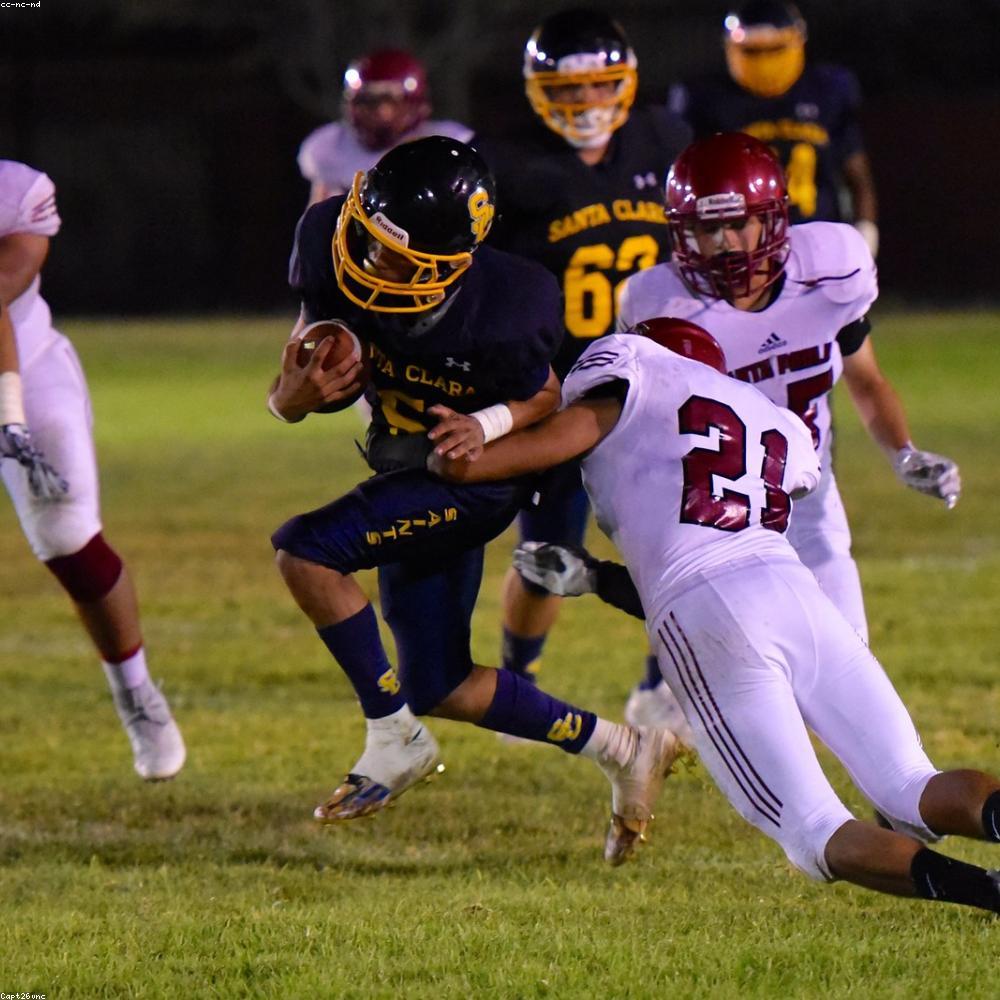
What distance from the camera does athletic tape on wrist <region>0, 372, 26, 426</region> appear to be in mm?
4535

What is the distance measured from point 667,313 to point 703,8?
78.8ft

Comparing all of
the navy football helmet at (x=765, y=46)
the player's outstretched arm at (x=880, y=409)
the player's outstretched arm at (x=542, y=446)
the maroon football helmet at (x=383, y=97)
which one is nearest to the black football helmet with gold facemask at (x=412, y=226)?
the player's outstretched arm at (x=542, y=446)

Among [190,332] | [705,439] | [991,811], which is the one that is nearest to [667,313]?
[705,439]

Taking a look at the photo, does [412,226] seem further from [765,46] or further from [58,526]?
[765,46]

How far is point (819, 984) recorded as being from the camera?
3178 millimetres

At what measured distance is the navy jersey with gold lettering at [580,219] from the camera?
504 centimetres

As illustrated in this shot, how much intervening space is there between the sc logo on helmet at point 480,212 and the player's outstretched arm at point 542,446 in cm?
43

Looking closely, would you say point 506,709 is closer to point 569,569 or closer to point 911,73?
point 569,569

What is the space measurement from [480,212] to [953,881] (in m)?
1.57

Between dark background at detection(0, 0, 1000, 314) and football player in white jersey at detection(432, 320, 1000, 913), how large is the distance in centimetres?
2249

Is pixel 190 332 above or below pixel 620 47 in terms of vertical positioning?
below

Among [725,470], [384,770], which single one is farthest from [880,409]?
[384,770]

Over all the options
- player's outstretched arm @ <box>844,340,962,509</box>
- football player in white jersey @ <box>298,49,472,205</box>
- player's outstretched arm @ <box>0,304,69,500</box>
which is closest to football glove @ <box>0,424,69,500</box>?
player's outstretched arm @ <box>0,304,69,500</box>

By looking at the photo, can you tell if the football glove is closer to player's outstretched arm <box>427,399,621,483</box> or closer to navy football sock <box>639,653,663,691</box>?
player's outstretched arm <box>427,399,621,483</box>
